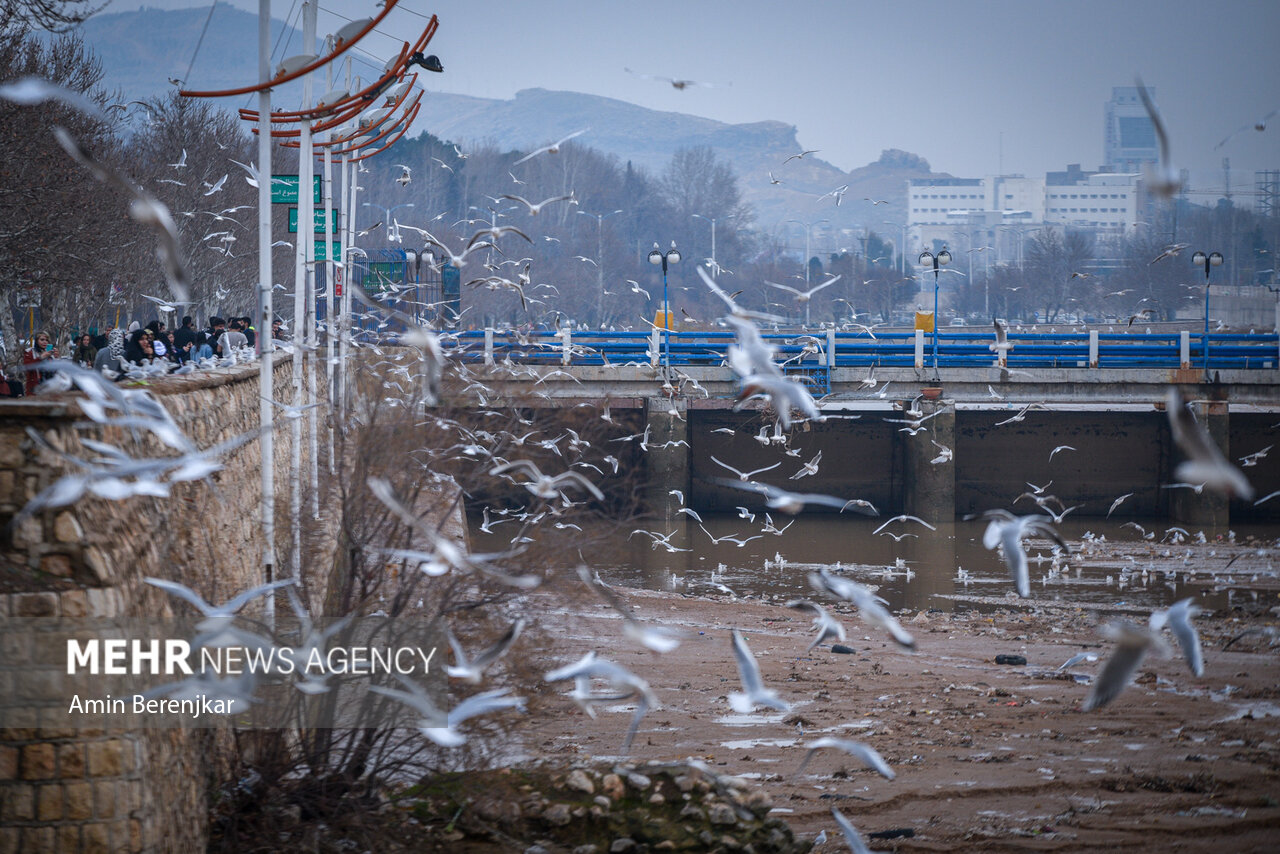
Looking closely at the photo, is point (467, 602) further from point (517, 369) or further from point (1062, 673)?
point (517, 369)

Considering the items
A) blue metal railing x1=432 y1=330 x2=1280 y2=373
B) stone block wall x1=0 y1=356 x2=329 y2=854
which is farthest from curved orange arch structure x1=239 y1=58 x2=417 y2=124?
blue metal railing x1=432 y1=330 x2=1280 y2=373

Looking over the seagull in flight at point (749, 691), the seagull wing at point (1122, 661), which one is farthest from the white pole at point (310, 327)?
the seagull wing at point (1122, 661)

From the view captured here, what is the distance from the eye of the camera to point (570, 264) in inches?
2872

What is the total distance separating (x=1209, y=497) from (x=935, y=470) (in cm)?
656

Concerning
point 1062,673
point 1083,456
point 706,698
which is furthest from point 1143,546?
point 706,698

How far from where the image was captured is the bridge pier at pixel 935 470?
28891 millimetres

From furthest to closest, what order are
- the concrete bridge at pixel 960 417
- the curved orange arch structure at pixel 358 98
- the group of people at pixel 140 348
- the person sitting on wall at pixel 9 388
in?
the concrete bridge at pixel 960 417
the person sitting on wall at pixel 9 388
the group of people at pixel 140 348
the curved orange arch structure at pixel 358 98

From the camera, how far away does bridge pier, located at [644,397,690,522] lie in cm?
2925

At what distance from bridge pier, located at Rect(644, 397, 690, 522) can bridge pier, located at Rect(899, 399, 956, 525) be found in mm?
5953

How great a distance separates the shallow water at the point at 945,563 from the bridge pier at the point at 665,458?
0.72 meters

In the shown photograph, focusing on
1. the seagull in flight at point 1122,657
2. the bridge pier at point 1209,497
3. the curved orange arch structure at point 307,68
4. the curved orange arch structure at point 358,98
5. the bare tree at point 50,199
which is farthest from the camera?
the bridge pier at point 1209,497

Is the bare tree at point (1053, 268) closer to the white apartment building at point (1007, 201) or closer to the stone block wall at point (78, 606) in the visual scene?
the white apartment building at point (1007, 201)

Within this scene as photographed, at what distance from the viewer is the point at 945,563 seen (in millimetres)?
25172

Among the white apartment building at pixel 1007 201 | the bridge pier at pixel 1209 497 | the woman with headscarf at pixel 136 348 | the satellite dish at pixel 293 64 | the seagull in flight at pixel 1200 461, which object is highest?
the white apartment building at pixel 1007 201
